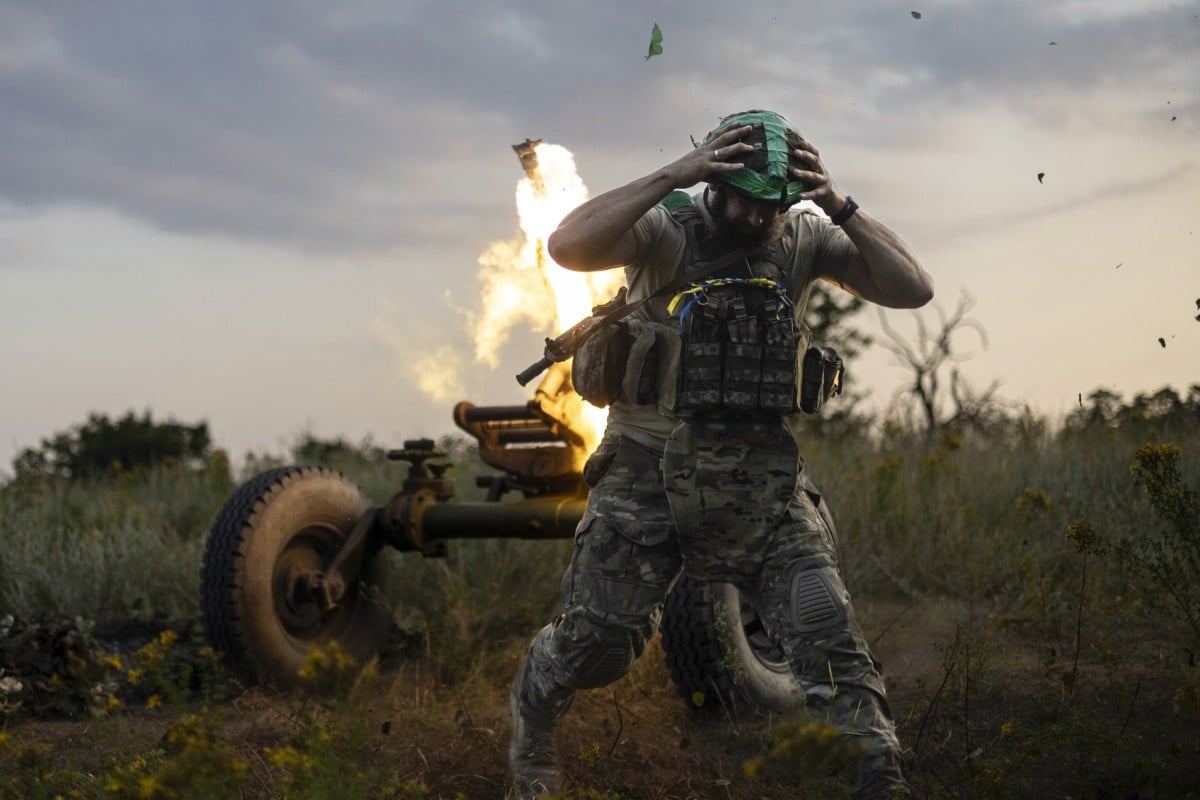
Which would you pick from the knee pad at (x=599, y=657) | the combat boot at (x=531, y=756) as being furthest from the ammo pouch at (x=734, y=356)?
the combat boot at (x=531, y=756)

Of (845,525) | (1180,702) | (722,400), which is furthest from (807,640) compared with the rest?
(845,525)

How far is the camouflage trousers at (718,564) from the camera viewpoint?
3758 mm

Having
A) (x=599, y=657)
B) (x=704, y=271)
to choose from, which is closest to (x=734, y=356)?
(x=704, y=271)

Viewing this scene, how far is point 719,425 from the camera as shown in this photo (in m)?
3.94

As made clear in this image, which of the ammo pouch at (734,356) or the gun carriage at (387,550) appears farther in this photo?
the gun carriage at (387,550)

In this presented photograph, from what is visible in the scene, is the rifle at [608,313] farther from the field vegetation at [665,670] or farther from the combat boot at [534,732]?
the field vegetation at [665,670]

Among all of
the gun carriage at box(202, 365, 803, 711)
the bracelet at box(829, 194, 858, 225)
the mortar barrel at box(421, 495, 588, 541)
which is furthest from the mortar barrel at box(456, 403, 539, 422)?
the bracelet at box(829, 194, 858, 225)

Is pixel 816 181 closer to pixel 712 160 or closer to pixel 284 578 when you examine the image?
pixel 712 160

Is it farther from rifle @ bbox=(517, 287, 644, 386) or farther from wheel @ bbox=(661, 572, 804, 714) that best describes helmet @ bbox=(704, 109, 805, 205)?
wheel @ bbox=(661, 572, 804, 714)

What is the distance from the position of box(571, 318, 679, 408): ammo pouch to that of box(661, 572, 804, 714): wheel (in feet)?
4.99

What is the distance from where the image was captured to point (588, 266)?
13.4 feet

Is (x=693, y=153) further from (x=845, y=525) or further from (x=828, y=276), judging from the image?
(x=845, y=525)

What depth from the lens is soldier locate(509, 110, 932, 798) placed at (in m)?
3.82

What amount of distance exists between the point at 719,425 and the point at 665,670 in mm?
2805
